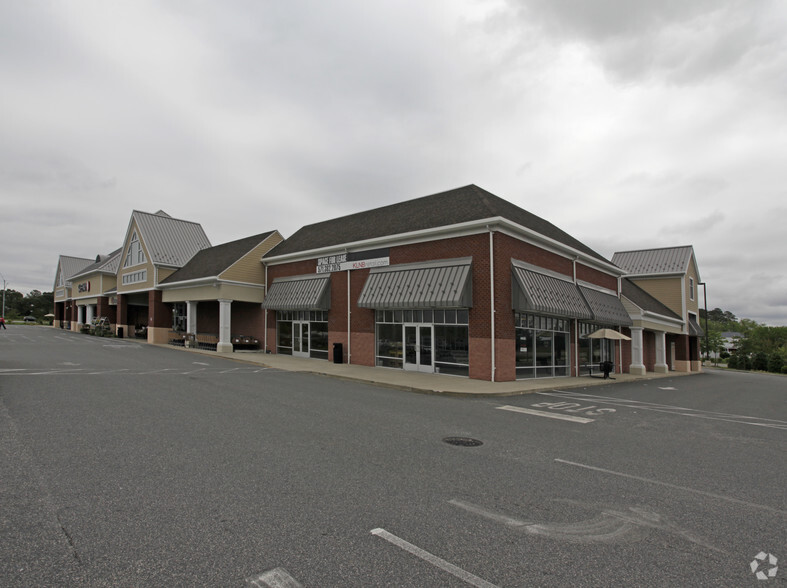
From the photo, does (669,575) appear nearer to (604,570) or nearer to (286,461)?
(604,570)

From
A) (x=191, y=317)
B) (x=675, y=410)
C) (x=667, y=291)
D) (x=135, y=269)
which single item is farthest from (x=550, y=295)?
(x=135, y=269)

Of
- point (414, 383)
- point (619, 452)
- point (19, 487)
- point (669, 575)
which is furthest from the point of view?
point (414, 383)

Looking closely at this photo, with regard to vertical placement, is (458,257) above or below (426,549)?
above

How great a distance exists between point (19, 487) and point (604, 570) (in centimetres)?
581

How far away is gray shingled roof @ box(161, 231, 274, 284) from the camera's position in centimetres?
2894

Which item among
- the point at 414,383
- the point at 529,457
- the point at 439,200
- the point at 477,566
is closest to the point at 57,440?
the point at 477,566

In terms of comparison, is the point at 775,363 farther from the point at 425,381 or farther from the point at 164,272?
the point at 164,272

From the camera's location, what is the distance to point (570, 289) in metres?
21.7

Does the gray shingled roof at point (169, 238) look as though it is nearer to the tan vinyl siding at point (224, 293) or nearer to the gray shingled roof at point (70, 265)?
the tan vinyl siding at point (224, 293)

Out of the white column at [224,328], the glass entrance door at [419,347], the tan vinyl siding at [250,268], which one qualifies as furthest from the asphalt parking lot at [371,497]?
the tan vinyl siding at [250,268]

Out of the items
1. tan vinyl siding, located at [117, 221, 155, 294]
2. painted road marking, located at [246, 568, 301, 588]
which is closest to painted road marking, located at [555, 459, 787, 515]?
painted road marking, located at [246, 568, 301, 588]

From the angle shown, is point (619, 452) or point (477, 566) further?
point (619, 452)

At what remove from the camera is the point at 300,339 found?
25.9 meters

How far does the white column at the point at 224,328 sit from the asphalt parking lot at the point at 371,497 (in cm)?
1709
